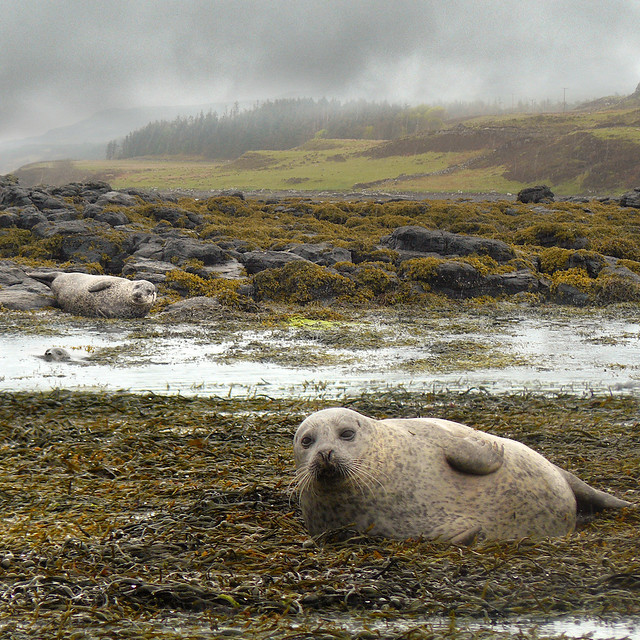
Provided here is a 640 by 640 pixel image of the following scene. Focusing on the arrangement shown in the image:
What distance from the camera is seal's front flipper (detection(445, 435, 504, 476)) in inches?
159

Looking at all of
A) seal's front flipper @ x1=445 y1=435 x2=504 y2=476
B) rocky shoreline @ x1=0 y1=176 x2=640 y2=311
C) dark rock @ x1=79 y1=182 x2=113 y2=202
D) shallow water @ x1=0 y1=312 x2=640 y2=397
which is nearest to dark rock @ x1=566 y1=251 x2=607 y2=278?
rocky shoreline @ x1=0 y1=176 x2=640 y2=311

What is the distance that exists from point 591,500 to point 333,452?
5.47 ft

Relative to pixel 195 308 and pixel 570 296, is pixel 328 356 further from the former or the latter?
pixel 570 296

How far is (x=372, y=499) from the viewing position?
12.8 feet

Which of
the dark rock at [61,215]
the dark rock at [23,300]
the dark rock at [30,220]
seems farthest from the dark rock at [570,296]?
the dark rock at [61,215]

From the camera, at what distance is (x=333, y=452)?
12.4 ft

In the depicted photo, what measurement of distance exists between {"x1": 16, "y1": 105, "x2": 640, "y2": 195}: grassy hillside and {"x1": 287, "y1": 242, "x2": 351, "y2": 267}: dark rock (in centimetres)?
5661

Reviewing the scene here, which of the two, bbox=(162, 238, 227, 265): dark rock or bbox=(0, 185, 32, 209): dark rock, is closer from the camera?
bbox=(162, 238, 227, 265): dark rock

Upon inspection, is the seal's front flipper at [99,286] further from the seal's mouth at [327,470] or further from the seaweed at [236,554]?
the seal's mouth at [327,470]

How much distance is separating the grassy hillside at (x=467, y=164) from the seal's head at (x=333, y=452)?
71775 millimetres

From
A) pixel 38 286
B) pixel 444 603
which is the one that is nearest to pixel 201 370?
pixel 444 603

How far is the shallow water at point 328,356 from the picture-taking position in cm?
840

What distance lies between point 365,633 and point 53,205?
1148 inches

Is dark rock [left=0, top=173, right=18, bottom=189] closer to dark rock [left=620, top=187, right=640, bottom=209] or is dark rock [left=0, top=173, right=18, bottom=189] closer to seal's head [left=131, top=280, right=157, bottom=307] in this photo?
seal's head [left=131, top=280, right=157, bottom=307]
